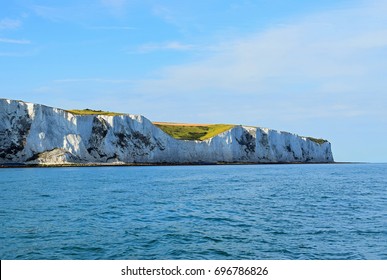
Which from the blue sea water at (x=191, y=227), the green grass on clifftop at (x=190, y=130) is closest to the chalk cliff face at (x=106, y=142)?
the green grass on clifftop at (x=190, y=130)

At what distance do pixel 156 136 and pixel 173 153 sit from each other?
8221mm

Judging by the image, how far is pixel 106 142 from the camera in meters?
97.4

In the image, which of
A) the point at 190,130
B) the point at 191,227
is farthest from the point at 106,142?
the point at 191,227

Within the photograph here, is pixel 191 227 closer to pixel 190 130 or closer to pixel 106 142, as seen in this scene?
pixel 106 142

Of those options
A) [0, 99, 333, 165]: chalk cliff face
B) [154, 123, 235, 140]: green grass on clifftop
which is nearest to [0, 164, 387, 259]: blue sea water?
[0, 99, 333, 165]: chalk cliff face

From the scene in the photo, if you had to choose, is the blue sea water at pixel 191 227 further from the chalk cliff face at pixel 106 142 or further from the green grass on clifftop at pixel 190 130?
the green grass on clifftop at pixel 190 130

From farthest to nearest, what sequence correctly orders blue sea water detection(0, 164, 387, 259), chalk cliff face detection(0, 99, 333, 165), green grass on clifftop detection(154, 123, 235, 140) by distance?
green grass on clifftop detection(154, 123, 235, 140) → chalk cliff face detection(0, 99, 333, 165) → blue sea water detection(0, 164, 387, 259)

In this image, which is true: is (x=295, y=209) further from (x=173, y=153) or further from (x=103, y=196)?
(x=173, y=153)

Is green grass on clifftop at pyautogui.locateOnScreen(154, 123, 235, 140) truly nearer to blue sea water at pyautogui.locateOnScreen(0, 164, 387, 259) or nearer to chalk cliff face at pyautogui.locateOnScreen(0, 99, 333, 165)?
chalk cliff face at pyautogui.locateOnScreen(0, 99, 333, 165)

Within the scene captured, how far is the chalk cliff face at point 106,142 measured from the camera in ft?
276

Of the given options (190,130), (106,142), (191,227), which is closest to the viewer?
(191,227)

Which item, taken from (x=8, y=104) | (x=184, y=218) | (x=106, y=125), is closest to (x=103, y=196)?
(x=184, y=218)

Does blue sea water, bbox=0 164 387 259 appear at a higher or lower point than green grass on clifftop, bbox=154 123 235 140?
lower

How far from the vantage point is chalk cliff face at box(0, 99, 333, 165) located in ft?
276
